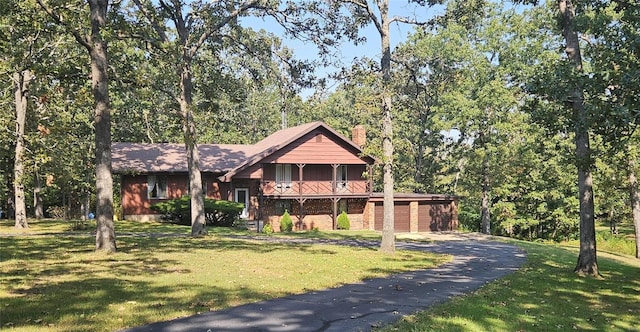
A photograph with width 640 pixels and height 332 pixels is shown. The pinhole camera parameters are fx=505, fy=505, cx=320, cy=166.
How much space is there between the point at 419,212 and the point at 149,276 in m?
29.3

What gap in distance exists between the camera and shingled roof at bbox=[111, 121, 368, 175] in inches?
1318

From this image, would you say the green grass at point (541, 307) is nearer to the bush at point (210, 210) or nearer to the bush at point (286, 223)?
the bush at point (210, 210)

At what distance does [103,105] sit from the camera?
14852 mm

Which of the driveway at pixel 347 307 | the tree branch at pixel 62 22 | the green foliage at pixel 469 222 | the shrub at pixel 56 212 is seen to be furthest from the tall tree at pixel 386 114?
the shrub at pixel 56 212

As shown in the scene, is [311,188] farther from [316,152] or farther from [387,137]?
[387,137]

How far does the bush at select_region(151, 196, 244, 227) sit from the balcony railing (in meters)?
3.46

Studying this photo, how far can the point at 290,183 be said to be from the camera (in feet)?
118

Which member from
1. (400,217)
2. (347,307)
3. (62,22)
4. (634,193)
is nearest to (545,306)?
(347,307)

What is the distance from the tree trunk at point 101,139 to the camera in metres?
14.6

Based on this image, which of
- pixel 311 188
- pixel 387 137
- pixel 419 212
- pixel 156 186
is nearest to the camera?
pixel 387 137

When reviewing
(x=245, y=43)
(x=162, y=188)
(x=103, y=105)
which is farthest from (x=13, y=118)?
(x=103, y=105)

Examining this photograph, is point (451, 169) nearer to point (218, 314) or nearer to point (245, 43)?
point (245, 43)

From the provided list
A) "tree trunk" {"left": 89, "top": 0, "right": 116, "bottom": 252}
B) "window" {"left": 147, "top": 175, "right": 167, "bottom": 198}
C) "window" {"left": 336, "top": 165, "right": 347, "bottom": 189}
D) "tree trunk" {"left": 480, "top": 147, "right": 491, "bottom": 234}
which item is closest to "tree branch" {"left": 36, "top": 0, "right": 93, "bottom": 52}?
"tree trunk" {"left": 89, "top": 0, "right": 116, "bottom": 252}

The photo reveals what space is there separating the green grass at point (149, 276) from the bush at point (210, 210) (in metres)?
11.4
